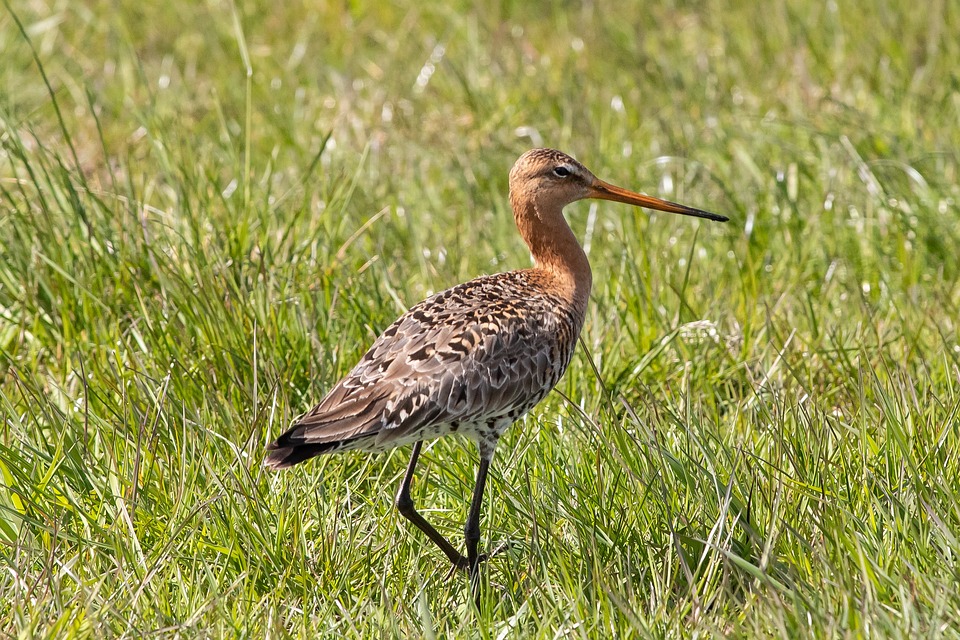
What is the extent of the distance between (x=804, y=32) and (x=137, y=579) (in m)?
5.65

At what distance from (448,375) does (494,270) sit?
182cm

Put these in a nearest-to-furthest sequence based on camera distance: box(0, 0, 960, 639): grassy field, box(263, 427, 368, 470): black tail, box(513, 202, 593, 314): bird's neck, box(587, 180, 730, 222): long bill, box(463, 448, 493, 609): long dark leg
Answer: box(0, 0, 960, 639): grassy field
box(263, 427, 368, 470): black tail
box(463, 448, 493, 609): long dark leg
box(513, 202, 593, 314): bird's neck
box(587, 180, 730, 222): long bill

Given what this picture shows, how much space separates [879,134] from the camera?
20.4 ft

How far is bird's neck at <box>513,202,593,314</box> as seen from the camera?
4410mm

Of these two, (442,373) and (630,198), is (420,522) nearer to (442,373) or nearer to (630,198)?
(442,373)

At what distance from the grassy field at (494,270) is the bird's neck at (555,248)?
1.13ft

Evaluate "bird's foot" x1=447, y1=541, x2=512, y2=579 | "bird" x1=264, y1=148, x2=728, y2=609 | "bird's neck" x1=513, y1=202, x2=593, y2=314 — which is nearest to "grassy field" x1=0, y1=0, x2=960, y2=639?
"bird's foot" x1=447, y1=541, x2=512, y2=579

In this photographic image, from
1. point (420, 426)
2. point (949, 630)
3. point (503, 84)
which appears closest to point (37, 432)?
point (420, 426)

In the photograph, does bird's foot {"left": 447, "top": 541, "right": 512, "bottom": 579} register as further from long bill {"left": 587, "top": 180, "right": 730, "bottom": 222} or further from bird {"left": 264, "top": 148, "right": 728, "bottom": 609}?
long bill {"left": 587, "top": 180, "right": 730, "bottom": 222}

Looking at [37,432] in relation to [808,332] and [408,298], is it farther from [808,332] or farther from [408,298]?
[808,332]

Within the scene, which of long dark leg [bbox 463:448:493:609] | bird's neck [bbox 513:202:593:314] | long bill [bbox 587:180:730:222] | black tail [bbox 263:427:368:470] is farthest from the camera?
long bill [bbox 587:180:730:222]

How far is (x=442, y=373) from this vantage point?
3787mm

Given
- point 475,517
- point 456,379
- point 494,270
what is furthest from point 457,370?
point 494,270

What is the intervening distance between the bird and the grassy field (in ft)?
0.46
